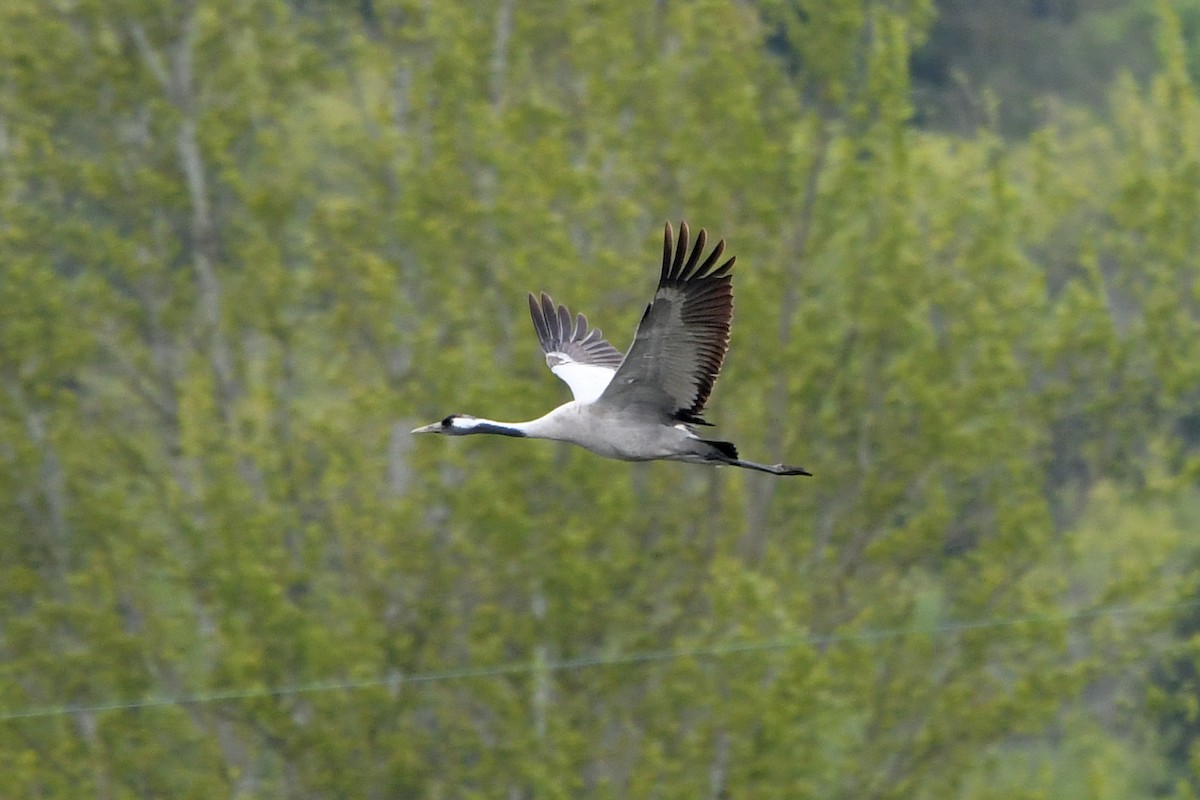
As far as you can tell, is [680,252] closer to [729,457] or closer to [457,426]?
[729,457]

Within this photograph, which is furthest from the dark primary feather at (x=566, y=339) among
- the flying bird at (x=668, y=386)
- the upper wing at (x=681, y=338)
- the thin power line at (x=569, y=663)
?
the thin power line at (x=569, y=663)

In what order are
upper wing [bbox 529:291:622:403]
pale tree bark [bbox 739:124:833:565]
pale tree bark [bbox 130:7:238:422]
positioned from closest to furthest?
upper wing [bbox 529:291:622:403], pale tree bark [bbox 739:124:833:565], pale tree bark [bbox 130:7:238:422]

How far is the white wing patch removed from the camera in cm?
1085

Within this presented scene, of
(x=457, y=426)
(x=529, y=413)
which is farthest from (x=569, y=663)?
(x=457, y=426)

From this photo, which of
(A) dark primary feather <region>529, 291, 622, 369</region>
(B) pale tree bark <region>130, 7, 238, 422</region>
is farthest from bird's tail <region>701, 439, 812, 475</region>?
(B) pale tree bark <region>130, 7, 238, 422</region>

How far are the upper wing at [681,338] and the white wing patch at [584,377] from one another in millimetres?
702

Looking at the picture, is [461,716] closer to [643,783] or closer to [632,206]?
[643,783]

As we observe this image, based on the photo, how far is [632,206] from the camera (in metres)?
20.6

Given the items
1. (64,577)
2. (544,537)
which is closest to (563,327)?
(544,537)

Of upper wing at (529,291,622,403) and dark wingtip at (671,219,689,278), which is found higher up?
dark wingtip at (671,219,689,278)

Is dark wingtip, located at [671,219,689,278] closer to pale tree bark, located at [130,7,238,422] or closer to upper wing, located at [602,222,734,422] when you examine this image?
upper wing, located at [602,222,734,422]

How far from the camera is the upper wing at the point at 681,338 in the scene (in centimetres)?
945

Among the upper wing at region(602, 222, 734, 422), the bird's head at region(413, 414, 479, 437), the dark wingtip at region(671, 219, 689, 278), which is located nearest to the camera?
the dark wingtip at region(671, 219, 689, 278)

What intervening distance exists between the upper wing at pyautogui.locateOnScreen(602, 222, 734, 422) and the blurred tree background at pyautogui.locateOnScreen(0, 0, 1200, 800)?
9678 mm
